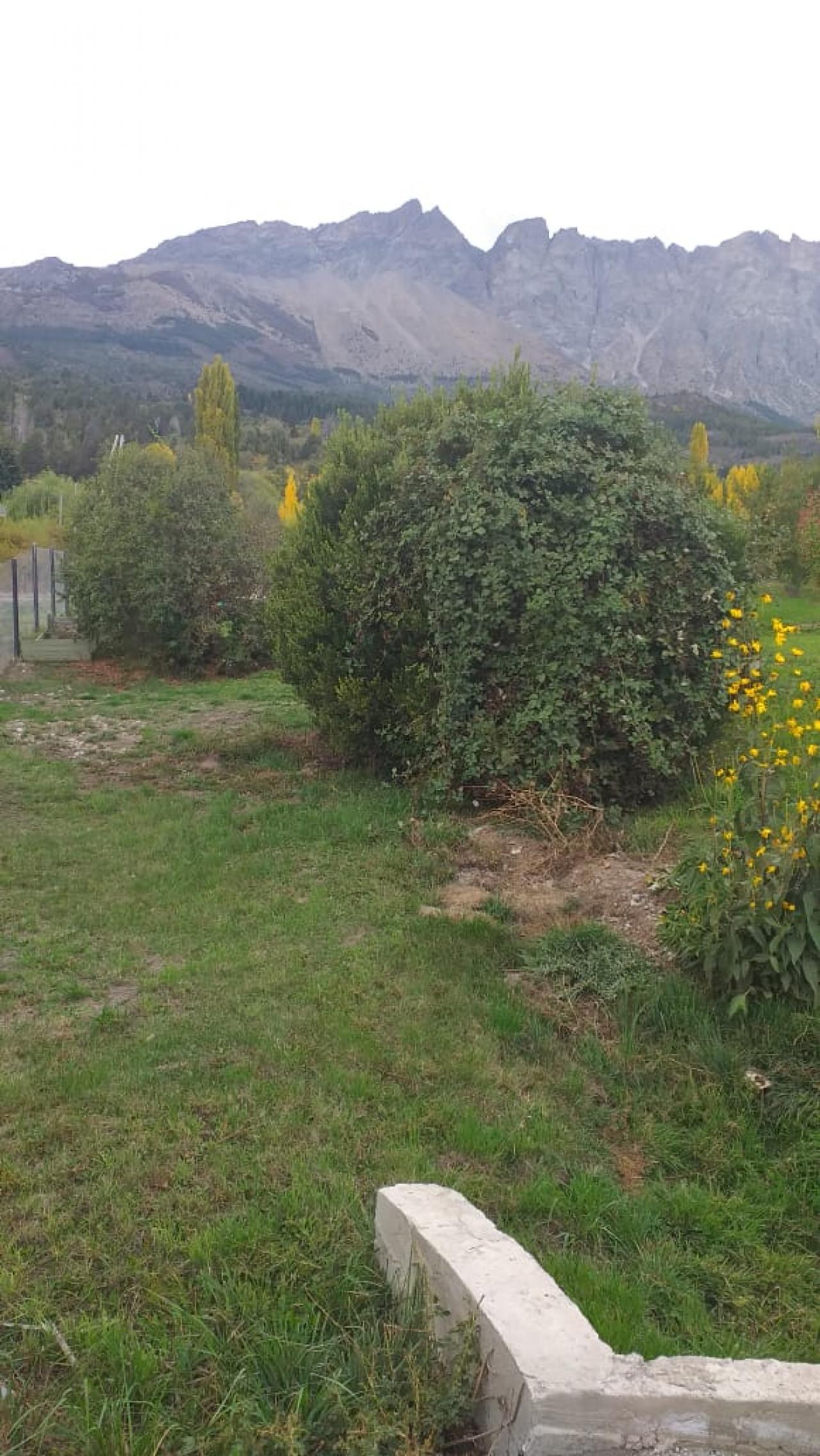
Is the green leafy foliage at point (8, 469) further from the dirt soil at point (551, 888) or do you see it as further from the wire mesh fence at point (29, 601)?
the dirt soil at point (551, 888)

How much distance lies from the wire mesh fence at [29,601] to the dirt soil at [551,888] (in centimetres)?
1083

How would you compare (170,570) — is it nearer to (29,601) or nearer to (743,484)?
(29,601)

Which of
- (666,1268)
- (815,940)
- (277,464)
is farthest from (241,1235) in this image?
(277,464)

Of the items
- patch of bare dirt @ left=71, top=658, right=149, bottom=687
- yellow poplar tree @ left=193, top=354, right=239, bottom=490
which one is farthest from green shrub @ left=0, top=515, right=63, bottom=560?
yellow poplar tree @ left=193, top=354, right=239, bottom=490

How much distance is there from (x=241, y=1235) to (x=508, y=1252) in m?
0.73

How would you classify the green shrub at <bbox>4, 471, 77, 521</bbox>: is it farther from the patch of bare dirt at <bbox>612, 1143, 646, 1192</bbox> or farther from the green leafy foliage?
the patch of bare dirt at <bbox>612, 1143, 646, 1192</bbox>

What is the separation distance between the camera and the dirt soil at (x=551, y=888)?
438 cm

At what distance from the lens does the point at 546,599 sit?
5.48m

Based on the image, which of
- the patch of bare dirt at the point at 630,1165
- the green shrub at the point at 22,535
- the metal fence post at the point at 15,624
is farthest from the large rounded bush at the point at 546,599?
the green shrub at the point at 22,535

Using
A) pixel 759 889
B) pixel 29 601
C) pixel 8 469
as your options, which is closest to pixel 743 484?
pixel 29 601

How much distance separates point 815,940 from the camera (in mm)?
3277

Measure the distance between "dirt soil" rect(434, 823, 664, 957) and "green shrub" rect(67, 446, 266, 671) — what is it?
9.53m

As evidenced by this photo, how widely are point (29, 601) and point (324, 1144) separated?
654 inches

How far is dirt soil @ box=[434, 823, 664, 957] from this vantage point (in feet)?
14.4
